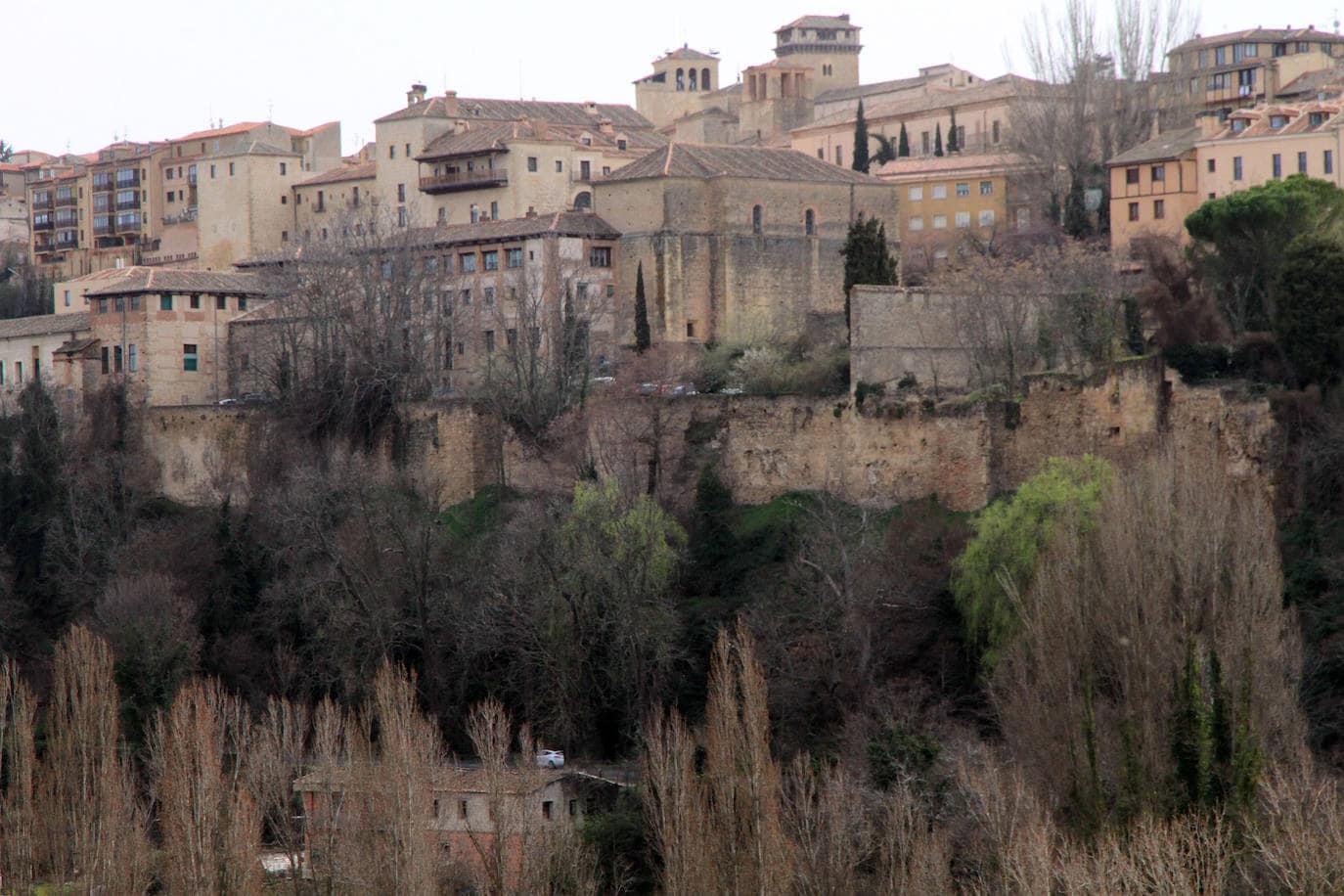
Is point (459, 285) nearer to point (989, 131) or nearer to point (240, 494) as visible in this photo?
point (240, 494)

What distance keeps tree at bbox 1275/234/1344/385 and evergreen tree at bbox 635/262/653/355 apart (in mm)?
17605

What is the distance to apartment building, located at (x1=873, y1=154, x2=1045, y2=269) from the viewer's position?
64.2 m

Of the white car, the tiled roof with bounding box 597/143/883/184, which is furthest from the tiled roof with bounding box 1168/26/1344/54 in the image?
the white car

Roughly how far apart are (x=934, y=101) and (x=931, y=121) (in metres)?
1.06

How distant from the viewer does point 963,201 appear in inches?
2584

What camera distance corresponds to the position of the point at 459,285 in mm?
55719

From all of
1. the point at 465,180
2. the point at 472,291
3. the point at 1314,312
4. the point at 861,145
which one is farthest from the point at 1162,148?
the point at 1314,312

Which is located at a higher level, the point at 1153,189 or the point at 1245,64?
the point at 1245,64

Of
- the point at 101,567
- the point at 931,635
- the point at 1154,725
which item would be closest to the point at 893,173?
the point at 101,567

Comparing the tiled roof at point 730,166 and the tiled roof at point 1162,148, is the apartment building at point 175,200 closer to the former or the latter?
the tiled roof at point 730,166

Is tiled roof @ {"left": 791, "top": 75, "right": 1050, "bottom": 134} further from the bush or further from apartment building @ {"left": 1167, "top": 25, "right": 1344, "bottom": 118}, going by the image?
the bush

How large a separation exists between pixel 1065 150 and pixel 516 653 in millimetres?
28762

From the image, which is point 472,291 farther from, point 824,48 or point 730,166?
point 824,48

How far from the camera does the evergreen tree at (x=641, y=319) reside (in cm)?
5172
